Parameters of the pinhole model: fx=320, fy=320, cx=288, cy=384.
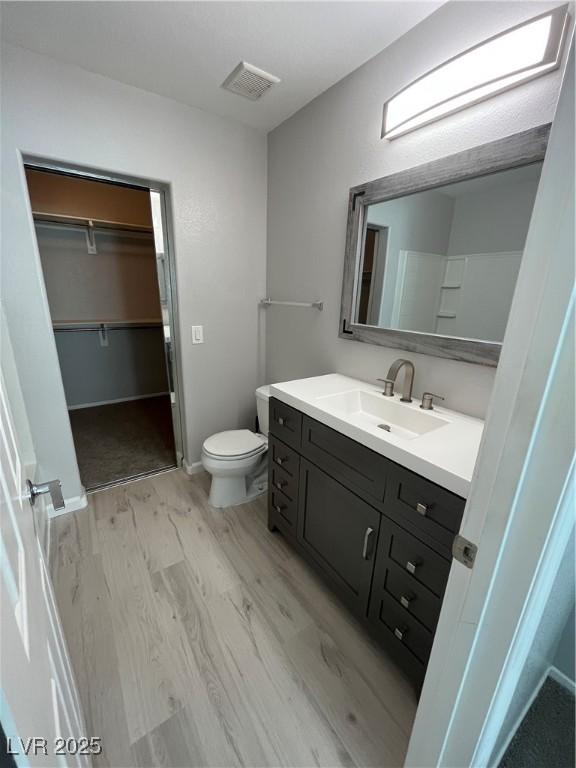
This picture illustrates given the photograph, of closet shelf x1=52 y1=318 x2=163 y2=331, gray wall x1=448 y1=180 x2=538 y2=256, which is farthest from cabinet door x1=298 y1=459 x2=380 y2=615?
closet shelf x1=52 y1=318 x2=163 y2=331

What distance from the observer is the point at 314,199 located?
1.95 meters

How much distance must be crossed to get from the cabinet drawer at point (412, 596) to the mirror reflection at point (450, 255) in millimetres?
937

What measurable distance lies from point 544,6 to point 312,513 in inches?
79.4

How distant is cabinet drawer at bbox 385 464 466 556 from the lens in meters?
0.94

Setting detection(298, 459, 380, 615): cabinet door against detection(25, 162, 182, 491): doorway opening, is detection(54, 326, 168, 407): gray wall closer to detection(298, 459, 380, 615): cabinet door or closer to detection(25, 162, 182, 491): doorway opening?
detection(25, 162, 182, 491): doorway opening

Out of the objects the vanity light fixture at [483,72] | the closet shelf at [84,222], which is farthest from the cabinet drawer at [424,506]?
the closet shelf at [84,222]

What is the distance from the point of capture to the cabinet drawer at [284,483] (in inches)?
64.6

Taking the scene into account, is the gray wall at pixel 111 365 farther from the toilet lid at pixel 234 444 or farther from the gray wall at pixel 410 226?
the gray wall at pixel 410 226

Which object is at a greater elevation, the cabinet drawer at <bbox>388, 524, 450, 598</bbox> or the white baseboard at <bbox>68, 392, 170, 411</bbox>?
the cabinet drawer at <bbox>388, 524, 450, 598</bbox>

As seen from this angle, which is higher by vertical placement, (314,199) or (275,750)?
(314,199)

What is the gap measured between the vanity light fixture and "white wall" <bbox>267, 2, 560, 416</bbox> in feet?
0.14

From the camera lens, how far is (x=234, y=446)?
2.08 metres

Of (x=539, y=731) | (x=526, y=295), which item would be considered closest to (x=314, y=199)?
(x=526, y=295)

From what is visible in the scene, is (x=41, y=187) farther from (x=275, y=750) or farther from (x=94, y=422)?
(x=275, y=750)
